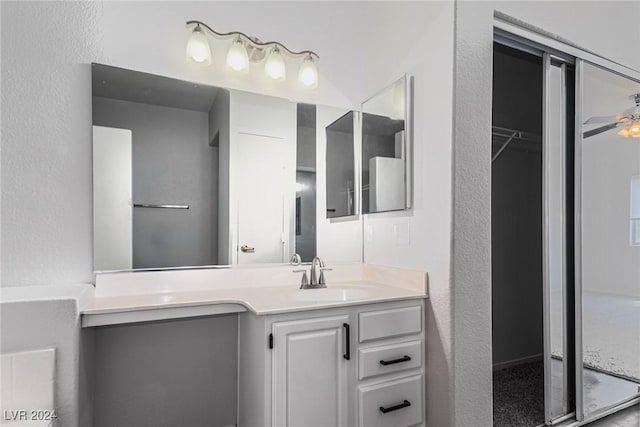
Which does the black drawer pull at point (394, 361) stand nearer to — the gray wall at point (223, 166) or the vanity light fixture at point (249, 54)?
the gray wall at point (223, 166)

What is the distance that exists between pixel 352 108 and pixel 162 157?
4.04 ft

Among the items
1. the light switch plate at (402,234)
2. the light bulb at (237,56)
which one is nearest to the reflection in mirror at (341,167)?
the light switch plate at (402,234)

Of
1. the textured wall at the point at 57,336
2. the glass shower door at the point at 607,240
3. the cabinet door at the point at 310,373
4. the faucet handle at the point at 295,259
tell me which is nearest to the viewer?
the textured wall at the point at 57,336

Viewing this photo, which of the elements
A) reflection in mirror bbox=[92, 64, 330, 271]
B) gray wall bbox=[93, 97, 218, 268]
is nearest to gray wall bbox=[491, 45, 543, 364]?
reflection in mirror bbox=[92, 64, 330, 271]

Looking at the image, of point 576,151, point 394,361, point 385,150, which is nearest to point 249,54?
point 385,150

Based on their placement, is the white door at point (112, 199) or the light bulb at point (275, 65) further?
the light bulb at point (275, 65)

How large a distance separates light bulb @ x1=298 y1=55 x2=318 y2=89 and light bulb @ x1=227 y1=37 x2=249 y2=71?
0.36 metres

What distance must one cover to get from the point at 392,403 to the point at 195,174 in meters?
1.52

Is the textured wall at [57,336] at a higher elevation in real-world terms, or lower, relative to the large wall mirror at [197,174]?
lower

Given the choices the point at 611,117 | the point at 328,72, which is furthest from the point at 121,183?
the point at 611,117

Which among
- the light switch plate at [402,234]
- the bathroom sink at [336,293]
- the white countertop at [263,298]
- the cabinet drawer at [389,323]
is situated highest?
the light switch plate at [402,234]

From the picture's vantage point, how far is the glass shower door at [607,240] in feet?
6.58

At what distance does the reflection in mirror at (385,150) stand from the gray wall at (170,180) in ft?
3.15

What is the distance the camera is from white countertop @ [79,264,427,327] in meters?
1.46
